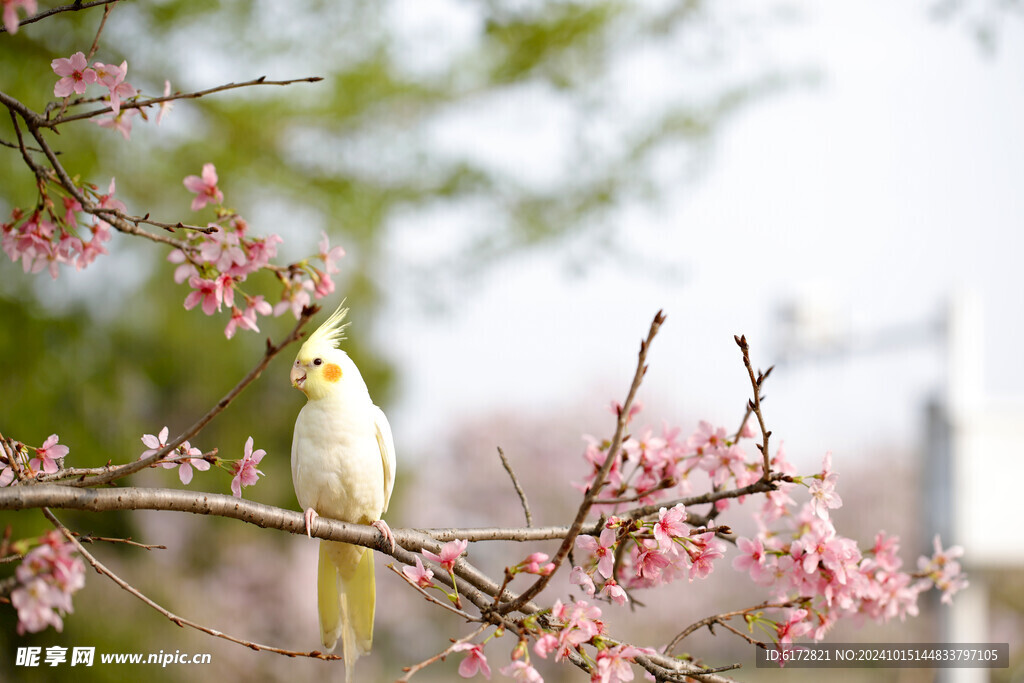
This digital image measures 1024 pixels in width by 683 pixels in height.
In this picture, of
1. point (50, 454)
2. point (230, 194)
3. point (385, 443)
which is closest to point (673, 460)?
point (385, 443)

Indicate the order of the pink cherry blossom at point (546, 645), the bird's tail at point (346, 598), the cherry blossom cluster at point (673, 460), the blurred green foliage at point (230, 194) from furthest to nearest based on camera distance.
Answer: the blurred green foliage at point (230, 194) → the cherry blossom cluster at point (673, 460) → the bird's tail at point (346, 598) → the pink cherry blossom at point (546, 645)

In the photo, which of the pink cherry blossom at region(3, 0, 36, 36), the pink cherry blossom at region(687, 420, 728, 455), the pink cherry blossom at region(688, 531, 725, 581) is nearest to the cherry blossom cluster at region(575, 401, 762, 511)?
the pink cherry blossom at region(687, 420, 728, 455)

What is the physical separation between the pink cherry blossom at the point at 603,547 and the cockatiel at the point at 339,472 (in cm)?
12

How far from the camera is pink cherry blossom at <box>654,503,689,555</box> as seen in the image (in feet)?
1.59

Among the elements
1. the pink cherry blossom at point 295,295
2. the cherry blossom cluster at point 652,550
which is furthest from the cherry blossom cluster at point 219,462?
the cherry blossom cluster at point 652,550

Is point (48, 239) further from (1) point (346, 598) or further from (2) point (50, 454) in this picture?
(1) point (346, 598)

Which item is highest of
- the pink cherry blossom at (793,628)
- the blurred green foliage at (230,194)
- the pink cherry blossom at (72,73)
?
the blurred green foliage at (230,194)

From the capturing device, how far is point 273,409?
232cm

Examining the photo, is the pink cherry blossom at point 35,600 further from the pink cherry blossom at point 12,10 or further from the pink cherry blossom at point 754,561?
the pink cherry blossom at point 754,561

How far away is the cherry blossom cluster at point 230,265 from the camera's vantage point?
1.74ft

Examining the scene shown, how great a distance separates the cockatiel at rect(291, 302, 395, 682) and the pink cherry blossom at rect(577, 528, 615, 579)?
120mm

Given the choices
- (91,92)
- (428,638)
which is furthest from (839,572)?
(428,638)

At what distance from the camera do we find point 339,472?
0.51m

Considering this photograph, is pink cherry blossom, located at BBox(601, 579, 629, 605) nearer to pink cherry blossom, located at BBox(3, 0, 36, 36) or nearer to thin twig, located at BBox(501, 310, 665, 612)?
thin twig, located at BBox(501, 310, 665, 612)
